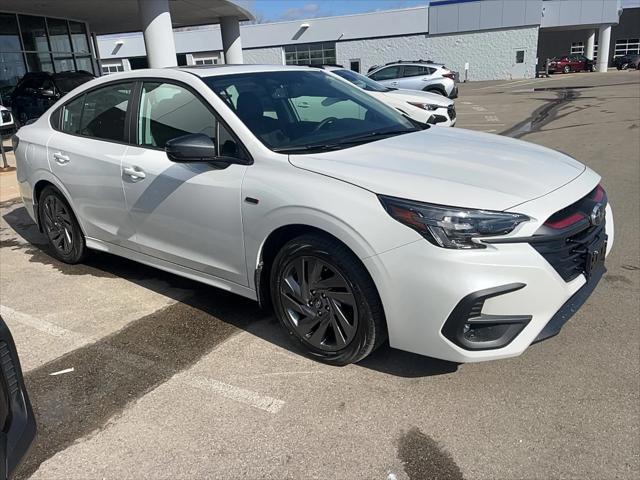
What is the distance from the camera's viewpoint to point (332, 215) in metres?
2.87

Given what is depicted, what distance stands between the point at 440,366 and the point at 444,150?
1.31 metres

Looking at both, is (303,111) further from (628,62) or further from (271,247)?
(628,62)

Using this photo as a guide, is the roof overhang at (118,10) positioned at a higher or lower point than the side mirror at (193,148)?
higher

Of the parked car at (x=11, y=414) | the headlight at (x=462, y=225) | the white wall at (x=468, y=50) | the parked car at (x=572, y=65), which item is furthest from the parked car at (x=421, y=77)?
the parked car at (x=572, y=65)

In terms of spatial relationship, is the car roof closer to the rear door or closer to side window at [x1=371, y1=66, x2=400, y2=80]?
the rear door

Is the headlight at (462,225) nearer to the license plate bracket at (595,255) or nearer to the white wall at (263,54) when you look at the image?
the license plate bracket at (595,255)

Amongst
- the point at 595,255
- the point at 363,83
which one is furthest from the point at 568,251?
the point at 363,83

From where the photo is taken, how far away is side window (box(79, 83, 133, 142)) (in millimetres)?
A: 4160

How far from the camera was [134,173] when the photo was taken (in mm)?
3898

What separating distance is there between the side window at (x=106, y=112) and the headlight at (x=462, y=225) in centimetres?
258

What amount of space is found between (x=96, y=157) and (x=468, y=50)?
48.8m

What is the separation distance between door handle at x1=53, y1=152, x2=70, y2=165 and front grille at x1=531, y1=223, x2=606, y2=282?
3710 mm

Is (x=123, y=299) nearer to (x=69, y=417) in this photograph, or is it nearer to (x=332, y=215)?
(x=69, y=417)

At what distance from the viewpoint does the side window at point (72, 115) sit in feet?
15.1
